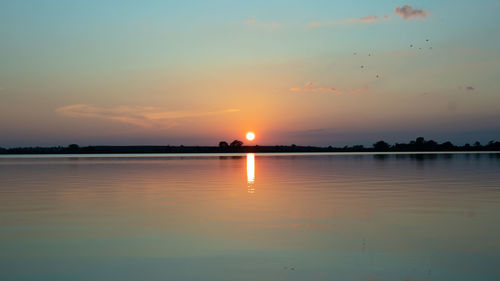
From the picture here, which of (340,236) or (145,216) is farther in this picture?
(145,216)

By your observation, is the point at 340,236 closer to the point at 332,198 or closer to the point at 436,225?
the point at 436,225

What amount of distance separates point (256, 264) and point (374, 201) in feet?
45.4

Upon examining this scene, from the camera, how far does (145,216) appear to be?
20047mm

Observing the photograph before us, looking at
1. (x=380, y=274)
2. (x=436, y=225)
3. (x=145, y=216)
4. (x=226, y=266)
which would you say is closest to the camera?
(x=380, y=274)

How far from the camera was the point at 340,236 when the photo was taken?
15508 millimetres

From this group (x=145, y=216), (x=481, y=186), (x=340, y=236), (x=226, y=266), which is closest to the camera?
(x=226, y=266)

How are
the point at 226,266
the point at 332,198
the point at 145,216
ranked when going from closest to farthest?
the point at 226,266 → the point at 145,216 → the point at 332,198

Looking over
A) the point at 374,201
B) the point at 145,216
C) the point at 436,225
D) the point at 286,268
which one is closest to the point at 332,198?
the point at 374,201

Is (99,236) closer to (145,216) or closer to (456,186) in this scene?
(145,216)

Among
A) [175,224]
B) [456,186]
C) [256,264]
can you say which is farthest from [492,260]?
[456,186]

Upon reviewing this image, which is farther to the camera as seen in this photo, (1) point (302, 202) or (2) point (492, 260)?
(1) point (302, 202)

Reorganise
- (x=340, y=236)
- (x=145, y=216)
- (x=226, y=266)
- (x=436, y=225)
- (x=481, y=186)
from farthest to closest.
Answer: (x=481, y=186) → (x=145, y=216) → (x=436, y=225) → (x=340, y=236) → (x=226, y=266)

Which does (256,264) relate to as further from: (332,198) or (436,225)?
(332,198)

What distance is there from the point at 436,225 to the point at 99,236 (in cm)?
1161
